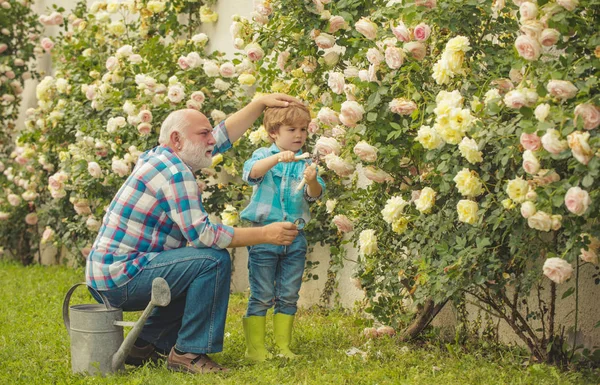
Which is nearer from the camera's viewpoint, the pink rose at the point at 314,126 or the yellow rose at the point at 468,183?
the yellow rose at the point at 468,183

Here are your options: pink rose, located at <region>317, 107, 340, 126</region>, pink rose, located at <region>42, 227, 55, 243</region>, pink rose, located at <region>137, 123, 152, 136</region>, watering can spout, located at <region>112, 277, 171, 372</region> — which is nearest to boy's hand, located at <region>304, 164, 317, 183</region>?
pink rose, located at <region>317, 107, 340, 126</region>

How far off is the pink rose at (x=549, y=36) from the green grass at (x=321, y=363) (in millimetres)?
1270

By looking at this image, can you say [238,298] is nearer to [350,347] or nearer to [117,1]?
[350,347]

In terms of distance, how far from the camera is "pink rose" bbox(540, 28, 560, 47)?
9.02 ft

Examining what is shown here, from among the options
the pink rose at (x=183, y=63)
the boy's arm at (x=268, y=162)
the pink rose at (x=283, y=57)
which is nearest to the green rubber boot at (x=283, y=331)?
the boy's arm at (x=268, y=162)

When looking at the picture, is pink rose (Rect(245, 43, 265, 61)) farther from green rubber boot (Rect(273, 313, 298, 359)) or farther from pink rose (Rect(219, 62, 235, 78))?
green rubber boot (Rect(273, 313, 298, 359))

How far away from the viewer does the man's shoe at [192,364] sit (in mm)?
3439

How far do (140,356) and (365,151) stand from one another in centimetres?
130

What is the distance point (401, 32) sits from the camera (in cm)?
333

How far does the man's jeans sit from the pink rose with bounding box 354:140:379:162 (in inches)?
27.2

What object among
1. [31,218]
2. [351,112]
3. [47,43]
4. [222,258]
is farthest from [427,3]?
[31,218]

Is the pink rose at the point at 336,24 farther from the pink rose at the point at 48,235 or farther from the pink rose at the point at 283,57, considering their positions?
the pink rose at the point at 48,235

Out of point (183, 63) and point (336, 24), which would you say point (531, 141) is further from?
point (183, 63)

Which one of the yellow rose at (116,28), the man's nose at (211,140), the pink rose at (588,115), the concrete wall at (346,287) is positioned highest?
the yellow rose at (116,28)
